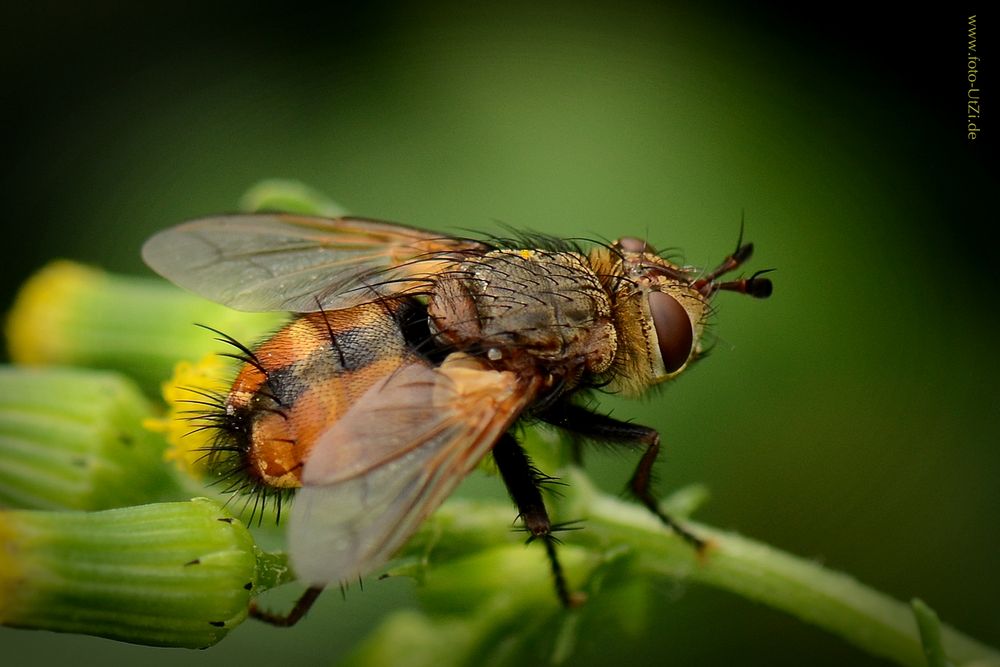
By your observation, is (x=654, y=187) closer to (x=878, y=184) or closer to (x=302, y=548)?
(x=878, y=184)

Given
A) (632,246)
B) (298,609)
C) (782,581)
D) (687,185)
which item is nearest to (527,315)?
(632,246)

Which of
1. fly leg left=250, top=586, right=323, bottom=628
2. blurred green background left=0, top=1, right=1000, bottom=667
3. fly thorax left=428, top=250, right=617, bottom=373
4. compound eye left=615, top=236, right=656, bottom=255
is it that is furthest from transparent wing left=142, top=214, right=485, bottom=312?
blurred green background left=0, top=1, right=1000, bottom=667

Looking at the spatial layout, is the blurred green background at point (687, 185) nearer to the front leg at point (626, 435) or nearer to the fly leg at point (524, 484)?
the front leg at point (626, 435)

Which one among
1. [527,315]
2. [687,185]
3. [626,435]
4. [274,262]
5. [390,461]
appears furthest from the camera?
[687,185]

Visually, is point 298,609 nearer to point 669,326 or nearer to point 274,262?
point 274,262

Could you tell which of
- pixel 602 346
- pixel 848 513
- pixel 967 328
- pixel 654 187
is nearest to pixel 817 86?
pixel 654 187

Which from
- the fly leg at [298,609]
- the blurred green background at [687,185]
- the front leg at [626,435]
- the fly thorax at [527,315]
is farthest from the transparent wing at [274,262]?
the blurred green background at [687,185]
